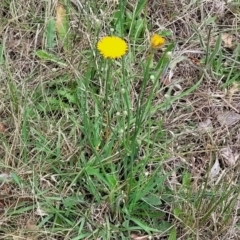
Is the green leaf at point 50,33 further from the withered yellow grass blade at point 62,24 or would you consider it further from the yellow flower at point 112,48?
the yellow flower at point 112,48

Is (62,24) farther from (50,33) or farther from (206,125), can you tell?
(206,125)

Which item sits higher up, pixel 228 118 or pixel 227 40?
pixel 227 40

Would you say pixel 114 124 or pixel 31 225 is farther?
pixel 114 124

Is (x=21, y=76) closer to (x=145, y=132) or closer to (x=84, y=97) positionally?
(x=84, y=97)

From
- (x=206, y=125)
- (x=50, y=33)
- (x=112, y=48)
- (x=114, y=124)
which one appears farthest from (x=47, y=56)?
(x=206, y=125)

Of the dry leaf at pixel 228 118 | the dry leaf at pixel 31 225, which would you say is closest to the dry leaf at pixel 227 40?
the dry leaf at pixel 228 118

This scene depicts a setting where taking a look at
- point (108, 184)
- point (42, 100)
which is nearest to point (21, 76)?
point (42, 100)

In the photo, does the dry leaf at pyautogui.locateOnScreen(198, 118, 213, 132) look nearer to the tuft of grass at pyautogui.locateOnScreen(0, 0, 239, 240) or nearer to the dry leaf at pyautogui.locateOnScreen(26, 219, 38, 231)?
the tuft of grass at pyautogui.locateOnScreen(0, 0, 239, 240)

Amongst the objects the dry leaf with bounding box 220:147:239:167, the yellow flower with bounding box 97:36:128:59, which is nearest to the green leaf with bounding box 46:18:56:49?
the yellow flower with bounding box 97:36:128:59
